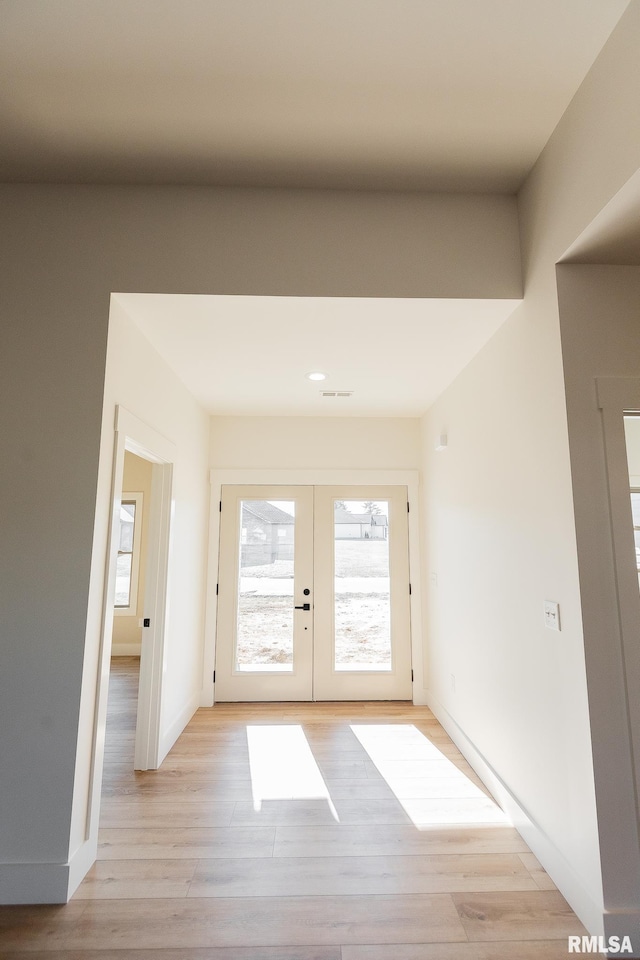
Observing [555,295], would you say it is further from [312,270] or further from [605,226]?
[312,270]

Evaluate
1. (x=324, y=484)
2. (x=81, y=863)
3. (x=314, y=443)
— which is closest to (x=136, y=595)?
(x=324, y=484)

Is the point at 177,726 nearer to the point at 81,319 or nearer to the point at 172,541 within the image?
the point at 172,541

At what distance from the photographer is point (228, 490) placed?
178 inches

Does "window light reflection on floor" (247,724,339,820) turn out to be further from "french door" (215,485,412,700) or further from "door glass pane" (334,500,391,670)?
"door glass pane" (334,500,391,670)

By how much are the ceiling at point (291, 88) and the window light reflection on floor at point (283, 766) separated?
3261 millimetres

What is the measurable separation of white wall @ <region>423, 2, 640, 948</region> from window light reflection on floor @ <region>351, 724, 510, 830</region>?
159 millimetres

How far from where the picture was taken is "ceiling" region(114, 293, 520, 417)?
2.37 meters

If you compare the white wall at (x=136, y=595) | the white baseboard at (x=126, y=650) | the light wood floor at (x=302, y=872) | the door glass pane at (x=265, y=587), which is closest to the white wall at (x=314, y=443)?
the door glass pane at (x=265, y=587)

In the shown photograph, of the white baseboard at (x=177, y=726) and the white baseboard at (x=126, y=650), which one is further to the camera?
the white baseboard at (x=126, y=650)

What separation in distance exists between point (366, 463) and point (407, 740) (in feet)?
7.68

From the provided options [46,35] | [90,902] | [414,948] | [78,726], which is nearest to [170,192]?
[46,35]

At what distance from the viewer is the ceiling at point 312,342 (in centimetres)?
237

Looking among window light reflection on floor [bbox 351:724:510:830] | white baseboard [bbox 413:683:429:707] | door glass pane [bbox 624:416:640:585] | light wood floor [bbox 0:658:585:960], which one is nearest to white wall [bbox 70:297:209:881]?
light wood floor [bbox 0:658:585:960]

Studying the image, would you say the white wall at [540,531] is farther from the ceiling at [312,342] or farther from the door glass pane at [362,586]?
the door glass pane at [362,586]
